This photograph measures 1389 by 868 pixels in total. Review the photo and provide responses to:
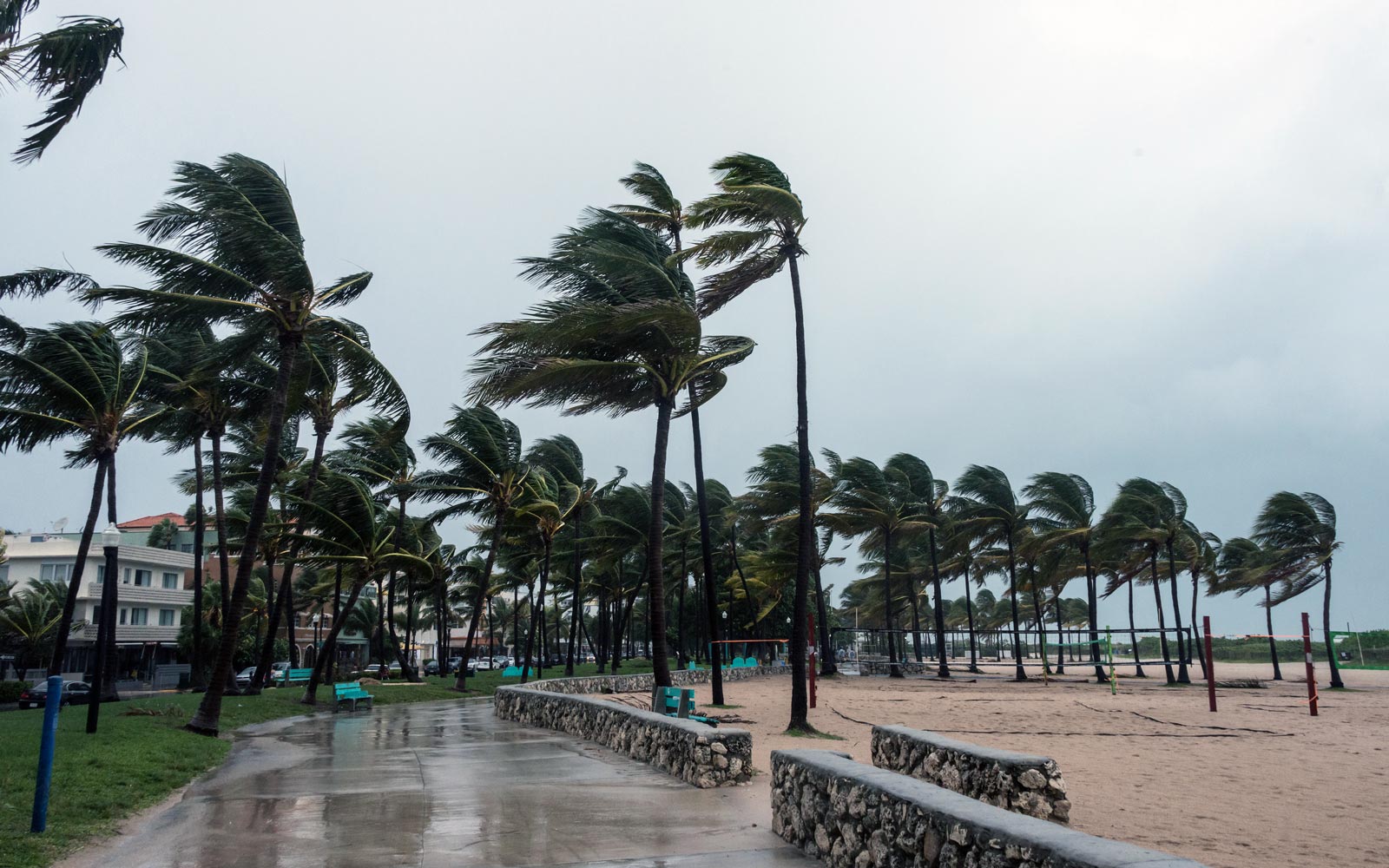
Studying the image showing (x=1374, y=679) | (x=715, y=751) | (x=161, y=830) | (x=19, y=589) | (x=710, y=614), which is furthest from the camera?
(x=19, y=589)

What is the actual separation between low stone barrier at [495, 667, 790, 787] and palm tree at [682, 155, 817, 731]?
3.51m

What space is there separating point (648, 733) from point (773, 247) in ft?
30.6

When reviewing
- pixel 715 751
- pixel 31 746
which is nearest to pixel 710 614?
pixel 715 751

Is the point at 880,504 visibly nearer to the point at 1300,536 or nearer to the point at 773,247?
the point at 1300,536

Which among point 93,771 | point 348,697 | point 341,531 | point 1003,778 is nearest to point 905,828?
point 1003,778

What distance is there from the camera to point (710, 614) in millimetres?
21562

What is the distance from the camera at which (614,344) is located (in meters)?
18.3

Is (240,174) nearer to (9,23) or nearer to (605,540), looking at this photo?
(9,23)

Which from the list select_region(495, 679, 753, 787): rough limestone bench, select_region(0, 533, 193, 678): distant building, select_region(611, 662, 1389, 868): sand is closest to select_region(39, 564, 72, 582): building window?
select_region(0, 533, 193, 678): distant building

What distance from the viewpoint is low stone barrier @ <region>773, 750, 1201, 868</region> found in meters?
3.96

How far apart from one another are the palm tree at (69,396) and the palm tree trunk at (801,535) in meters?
13.1

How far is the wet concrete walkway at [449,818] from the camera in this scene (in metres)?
6.78

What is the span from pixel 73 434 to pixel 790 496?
27.0m

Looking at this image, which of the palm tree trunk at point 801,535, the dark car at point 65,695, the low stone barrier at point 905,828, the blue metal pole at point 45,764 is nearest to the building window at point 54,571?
the dark car at point 65,695
